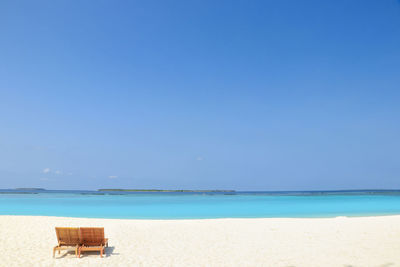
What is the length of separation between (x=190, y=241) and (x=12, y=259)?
5.78 meters

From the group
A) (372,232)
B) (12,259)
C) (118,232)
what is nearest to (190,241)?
(118,232)

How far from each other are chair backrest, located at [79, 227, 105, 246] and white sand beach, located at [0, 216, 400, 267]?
0.37m

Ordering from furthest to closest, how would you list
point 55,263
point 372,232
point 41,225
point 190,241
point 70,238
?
point 41,225 → point 372,232 → point 190,241 → point 70,238 → point 55,263

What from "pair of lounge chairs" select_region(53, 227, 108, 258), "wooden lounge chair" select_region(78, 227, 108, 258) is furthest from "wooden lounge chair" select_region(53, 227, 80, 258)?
"wooden lounge chair" select_region(78, 227, 108, 258)

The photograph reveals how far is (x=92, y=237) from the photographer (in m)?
8.23

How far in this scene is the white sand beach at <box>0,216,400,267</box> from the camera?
297 inches

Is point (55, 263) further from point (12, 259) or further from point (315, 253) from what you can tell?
point (315, 253)

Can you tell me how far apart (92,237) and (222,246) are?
14.6 feet

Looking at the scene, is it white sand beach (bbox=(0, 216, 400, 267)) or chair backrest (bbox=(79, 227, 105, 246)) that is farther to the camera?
chair backrest (bbox=(79, 227, 105, 246))

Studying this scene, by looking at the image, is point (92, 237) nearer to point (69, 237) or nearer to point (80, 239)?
point (80, 239)

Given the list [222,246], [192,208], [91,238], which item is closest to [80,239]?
[91,238]

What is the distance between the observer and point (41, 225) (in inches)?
553

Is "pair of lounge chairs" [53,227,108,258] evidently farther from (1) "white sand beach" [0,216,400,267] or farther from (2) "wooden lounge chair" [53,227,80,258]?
(1) "white sand beach" [0,216,400,267]

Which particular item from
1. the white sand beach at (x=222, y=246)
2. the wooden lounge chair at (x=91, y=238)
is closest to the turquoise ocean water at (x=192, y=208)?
the white sand beach at (x=222, y=246)
